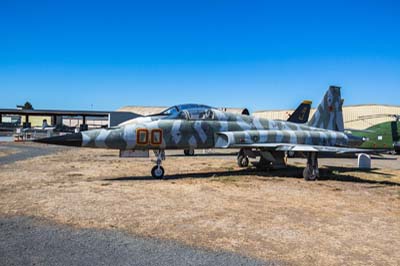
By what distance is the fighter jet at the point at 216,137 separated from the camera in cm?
1209

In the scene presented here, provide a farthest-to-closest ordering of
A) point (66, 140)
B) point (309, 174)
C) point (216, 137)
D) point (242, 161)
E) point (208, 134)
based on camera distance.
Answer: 1. point (242, 161)
2. point (216, 137)
3. point (208, 134)
4. point (309, 174)
5. point (66, 140)

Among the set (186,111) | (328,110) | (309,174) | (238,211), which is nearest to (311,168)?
(309,174)

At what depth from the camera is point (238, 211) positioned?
25.7ft

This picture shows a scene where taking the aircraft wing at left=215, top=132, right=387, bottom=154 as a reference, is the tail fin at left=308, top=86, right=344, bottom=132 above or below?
above

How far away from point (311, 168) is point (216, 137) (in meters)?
4.18

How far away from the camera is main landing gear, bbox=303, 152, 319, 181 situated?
530 inches

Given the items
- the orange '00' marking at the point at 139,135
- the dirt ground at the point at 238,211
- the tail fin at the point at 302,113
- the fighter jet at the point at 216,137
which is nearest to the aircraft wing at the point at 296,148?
the fighter jet at the point at 216,137

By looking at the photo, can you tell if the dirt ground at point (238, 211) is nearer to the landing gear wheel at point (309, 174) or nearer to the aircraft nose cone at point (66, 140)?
the landing gear wheel at point (309, 174)

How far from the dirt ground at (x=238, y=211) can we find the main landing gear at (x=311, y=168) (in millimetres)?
611

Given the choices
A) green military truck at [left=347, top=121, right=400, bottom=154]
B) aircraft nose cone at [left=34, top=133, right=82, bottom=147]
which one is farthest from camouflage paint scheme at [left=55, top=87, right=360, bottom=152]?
green military truck at [left=347, top=121, right=400, bottom=154]

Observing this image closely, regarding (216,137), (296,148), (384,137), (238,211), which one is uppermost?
(216,137)

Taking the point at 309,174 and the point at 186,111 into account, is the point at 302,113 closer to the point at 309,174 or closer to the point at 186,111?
the point at 309,174

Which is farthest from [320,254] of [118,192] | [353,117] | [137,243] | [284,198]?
[353,117]

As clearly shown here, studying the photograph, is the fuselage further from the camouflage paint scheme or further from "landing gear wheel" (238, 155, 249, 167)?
"landing gear wheel" (238, 155, 249, 167)
